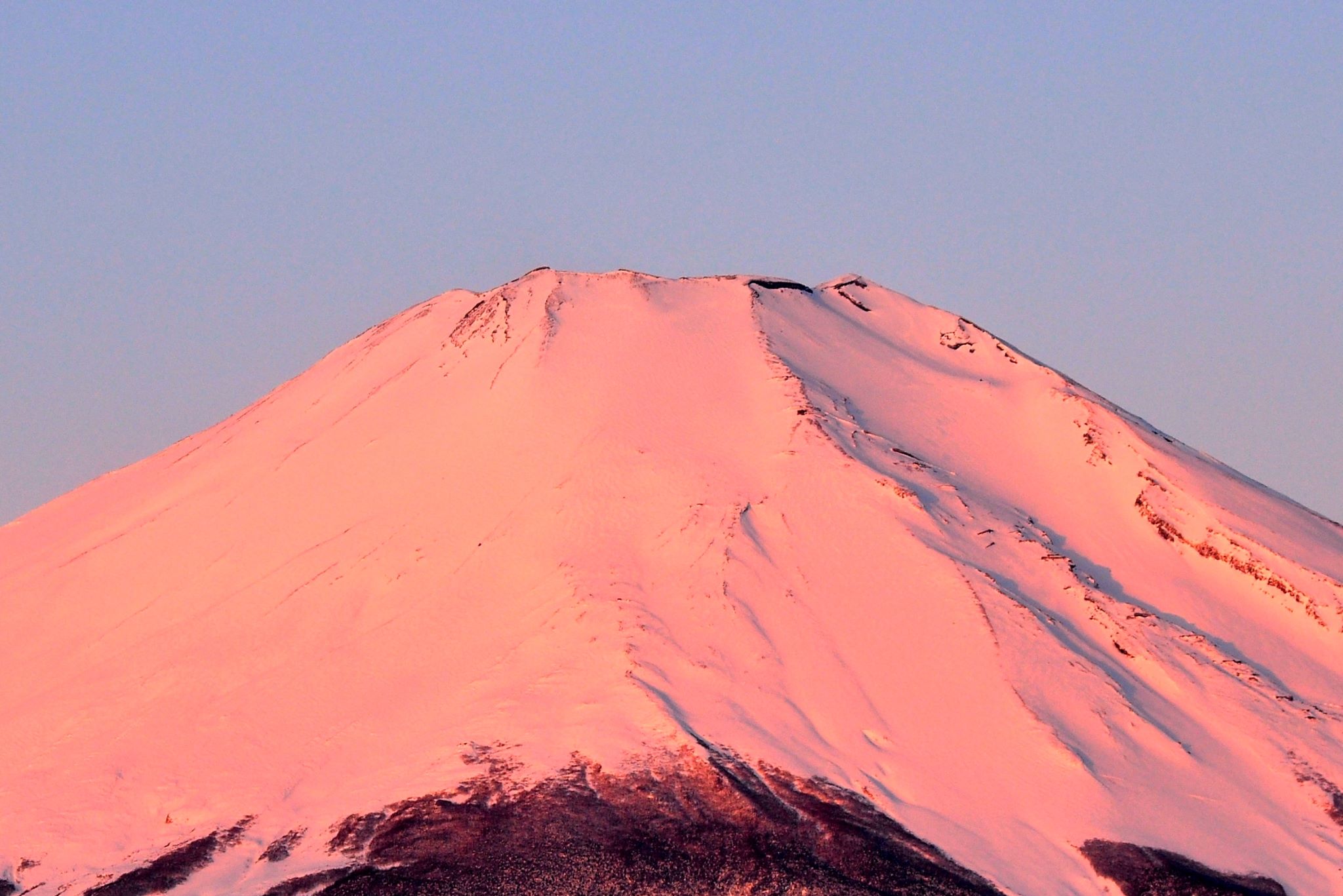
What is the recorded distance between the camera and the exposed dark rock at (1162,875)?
6894 cm

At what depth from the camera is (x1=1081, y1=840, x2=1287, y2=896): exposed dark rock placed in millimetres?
68938

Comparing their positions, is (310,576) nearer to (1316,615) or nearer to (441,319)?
(441,319)

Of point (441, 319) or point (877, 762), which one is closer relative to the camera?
point (877, 762)

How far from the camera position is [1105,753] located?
78938mm

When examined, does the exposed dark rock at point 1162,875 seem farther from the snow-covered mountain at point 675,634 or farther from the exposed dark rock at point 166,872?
the exposed dark rock at point 166,872

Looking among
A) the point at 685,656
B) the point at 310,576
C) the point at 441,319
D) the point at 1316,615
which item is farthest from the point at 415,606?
the point at 1316,615

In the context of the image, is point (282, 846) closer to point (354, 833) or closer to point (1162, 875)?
point (354, 833)

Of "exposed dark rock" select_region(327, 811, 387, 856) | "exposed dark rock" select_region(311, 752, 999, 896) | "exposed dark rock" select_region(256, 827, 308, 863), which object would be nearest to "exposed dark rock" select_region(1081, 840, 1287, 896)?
"exposed dark rock" select_region(311, 752, 999, 896)

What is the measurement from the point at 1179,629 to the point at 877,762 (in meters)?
21.8

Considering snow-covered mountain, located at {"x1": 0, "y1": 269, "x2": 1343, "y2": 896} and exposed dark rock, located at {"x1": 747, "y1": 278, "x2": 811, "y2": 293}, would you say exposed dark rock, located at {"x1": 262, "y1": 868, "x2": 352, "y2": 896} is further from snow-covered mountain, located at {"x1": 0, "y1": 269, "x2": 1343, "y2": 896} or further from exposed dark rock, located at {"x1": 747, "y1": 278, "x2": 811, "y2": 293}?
exposed dark rock, located at {"x1": 747, "y1": 278, "x2": 811, "y2": 293}

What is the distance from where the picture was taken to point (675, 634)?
83.2 metres

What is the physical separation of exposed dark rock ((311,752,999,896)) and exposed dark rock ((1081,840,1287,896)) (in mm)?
6323

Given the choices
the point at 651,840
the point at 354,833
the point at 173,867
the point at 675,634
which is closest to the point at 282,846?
the point at 354,833

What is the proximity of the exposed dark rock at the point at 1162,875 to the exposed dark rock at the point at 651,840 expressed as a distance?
632 cm
